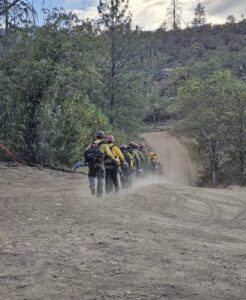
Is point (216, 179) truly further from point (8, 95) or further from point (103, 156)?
point (103, 156)

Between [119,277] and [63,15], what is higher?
[63,15]

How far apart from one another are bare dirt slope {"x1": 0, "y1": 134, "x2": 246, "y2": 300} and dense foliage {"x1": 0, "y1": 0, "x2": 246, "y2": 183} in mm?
9174

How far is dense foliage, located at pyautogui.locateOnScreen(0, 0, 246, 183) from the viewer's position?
24188 mm

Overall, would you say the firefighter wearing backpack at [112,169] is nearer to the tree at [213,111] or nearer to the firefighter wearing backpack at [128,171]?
the firefighter wearing backpack at [128,171]

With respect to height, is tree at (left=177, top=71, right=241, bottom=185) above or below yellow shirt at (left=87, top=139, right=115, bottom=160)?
above

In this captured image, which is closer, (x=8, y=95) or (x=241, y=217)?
(x=241, y=217)

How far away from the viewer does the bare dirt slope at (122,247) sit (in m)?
6.06

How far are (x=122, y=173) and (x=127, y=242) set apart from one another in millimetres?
9806

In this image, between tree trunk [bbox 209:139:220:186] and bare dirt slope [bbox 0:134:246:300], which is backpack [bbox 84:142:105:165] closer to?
bare dirt slope [bbox 0:134:246:300]

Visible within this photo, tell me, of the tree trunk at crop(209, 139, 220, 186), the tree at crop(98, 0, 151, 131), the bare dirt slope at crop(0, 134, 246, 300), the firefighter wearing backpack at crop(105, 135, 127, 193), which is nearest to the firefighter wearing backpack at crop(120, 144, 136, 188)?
the firefighter wearing backpack at crop(105, 135, 127, 193)

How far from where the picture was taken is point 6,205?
13.0 metres

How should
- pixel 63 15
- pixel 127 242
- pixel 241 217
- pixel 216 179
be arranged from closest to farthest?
1. pixel 127 242
2. pixel 241 217
3. pixel 63 15
4. pixel 216 179

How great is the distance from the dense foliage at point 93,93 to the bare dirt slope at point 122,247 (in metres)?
9.17

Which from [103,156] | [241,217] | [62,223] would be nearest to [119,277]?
[62,223]
